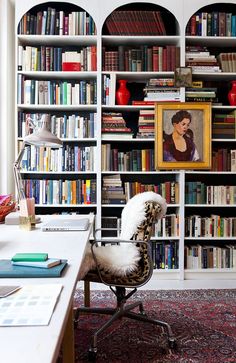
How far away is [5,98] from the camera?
3.25 meters

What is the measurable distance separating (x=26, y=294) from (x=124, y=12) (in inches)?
115

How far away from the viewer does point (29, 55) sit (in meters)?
3.26

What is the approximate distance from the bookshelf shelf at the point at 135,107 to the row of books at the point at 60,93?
49 millimetres

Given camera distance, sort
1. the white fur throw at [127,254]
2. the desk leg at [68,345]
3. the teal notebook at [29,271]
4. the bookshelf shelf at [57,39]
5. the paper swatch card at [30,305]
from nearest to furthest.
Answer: the paper swatch card at [30,305] < the teal notebook at [29,271] < the desk leg at [68,345] < the white fur throw at [127,254] < the bookshelf shelf at [57,39]

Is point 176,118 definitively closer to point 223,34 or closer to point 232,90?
point 232,90

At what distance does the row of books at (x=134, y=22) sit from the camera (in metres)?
3.27

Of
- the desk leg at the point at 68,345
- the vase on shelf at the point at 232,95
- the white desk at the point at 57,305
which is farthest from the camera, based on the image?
the vase on shelf at the point at 232,95

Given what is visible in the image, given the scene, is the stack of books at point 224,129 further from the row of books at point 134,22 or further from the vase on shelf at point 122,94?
the row of books at point 134,22

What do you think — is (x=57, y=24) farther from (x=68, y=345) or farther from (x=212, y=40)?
(x=68, y=345)

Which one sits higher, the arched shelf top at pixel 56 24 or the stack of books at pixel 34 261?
the arched shelf top at pixel 56 24

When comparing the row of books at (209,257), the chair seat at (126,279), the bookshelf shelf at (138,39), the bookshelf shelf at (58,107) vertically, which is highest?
the bookshelf shelf at (138,39)

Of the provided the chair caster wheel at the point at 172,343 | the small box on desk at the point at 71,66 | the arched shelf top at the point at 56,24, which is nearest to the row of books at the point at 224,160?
the small box on desk at the point at 71,66

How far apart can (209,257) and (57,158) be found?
5.41ft

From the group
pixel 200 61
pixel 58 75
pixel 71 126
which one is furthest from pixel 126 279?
pixel 200 61
